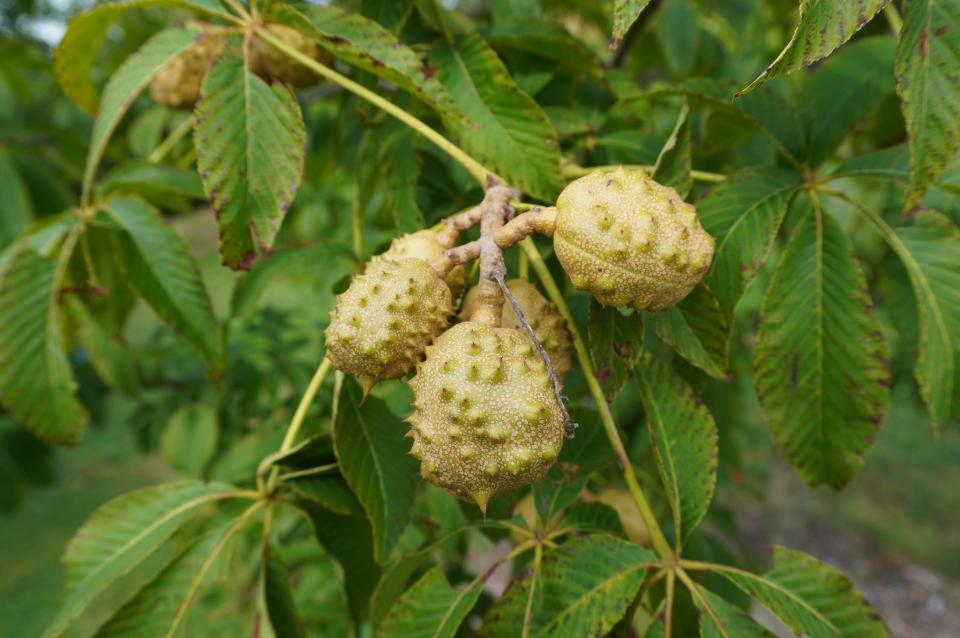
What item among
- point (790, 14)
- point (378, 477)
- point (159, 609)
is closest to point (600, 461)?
point (378, 477)

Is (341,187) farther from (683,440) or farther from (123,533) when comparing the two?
(683,440)

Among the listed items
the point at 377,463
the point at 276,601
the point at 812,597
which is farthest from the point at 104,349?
the point at 812,597

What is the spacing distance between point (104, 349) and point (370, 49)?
1174 millimetres

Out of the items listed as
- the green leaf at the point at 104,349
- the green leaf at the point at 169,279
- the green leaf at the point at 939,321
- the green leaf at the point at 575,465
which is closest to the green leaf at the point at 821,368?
the green leaf at the point at 939,321

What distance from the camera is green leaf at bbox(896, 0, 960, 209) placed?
2.88 feet

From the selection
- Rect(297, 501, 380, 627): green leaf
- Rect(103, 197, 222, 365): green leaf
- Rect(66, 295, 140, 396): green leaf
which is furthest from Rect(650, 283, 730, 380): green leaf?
Rect(66, 295, 140, 396): green leaf

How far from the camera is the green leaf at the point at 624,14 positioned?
30.5 inches

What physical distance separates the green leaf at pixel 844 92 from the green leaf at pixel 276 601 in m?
1.18

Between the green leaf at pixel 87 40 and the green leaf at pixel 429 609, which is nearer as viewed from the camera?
the green leaf at pixel 429 609

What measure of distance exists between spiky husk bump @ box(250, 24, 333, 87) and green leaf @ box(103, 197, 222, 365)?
1.21 ft

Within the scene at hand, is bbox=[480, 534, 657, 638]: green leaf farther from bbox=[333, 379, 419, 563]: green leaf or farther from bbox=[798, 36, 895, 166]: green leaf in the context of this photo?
bbox=[798, 36, 895, 166]: green leaf

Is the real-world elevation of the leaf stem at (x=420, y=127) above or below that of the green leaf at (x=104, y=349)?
above

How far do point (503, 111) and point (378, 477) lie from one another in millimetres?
628

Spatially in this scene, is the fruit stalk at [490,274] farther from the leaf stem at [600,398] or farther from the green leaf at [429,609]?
the green leaf at [429,609]
